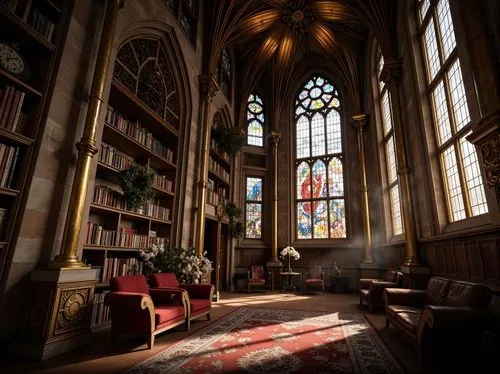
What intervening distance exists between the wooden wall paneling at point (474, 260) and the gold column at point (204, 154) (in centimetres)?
477

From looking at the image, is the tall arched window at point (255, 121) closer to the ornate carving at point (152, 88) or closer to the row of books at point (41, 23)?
the ornate carving at point (152, 88)

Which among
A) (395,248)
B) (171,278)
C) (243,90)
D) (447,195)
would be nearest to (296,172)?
(243,90)

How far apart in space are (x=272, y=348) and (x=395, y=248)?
510 cm

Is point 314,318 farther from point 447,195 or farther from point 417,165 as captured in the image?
point 417,165

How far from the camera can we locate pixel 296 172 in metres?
10.4

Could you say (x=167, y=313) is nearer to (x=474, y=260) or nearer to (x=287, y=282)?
(x=474, y=260)

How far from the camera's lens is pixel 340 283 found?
8.29 metres

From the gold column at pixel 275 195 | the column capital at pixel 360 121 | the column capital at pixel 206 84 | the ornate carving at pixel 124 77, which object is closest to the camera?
the ornate carving at pixel 124 77

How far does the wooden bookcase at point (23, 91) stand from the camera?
2852 mm

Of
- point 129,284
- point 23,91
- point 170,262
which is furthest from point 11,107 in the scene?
point 170,262

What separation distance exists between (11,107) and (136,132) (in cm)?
204

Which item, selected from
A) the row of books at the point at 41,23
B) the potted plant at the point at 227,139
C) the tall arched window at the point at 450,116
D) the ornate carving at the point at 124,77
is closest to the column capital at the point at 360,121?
the tall arched window at the point at 450,116

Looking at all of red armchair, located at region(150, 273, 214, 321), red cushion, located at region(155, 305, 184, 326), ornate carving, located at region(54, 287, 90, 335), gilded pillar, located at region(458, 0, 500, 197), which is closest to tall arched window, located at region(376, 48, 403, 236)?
gilded pillar, located at region(458, 0, 500, 197)

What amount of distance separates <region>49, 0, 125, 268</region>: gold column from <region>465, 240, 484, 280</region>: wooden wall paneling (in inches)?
194
